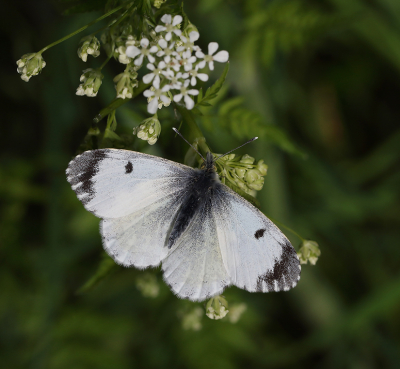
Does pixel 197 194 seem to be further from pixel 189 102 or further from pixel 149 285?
pixel 149 285

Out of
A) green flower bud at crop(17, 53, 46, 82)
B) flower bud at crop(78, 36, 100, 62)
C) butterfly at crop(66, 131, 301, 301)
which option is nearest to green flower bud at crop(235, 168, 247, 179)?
butterfly at crop(66, 131, 301, 301)

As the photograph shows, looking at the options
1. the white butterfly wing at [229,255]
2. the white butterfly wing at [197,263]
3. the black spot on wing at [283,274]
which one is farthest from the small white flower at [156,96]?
the black spot on wing at [283,274]

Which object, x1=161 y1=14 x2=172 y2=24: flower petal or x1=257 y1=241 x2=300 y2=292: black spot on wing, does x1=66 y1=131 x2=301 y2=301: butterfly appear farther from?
x1=161 y1=14 x2=172 y2=24: flower petal

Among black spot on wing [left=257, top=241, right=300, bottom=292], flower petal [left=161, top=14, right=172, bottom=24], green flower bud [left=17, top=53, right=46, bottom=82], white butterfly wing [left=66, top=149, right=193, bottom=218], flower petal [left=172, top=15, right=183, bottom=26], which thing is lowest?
black spot on wing [left=257, top=241, right=300, bottom=292]

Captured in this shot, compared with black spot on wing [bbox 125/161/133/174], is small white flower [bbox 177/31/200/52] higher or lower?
higher

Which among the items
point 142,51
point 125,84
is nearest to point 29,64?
point 125,84

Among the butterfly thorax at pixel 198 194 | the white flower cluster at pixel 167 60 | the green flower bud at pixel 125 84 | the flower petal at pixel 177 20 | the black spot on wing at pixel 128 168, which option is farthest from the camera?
the butterfly thorax at pixel 198 194

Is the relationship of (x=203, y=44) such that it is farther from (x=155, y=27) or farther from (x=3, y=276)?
(x=3, y=276)

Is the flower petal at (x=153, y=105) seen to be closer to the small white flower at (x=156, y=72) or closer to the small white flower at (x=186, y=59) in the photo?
the small white flower at (x=156, y=72)
